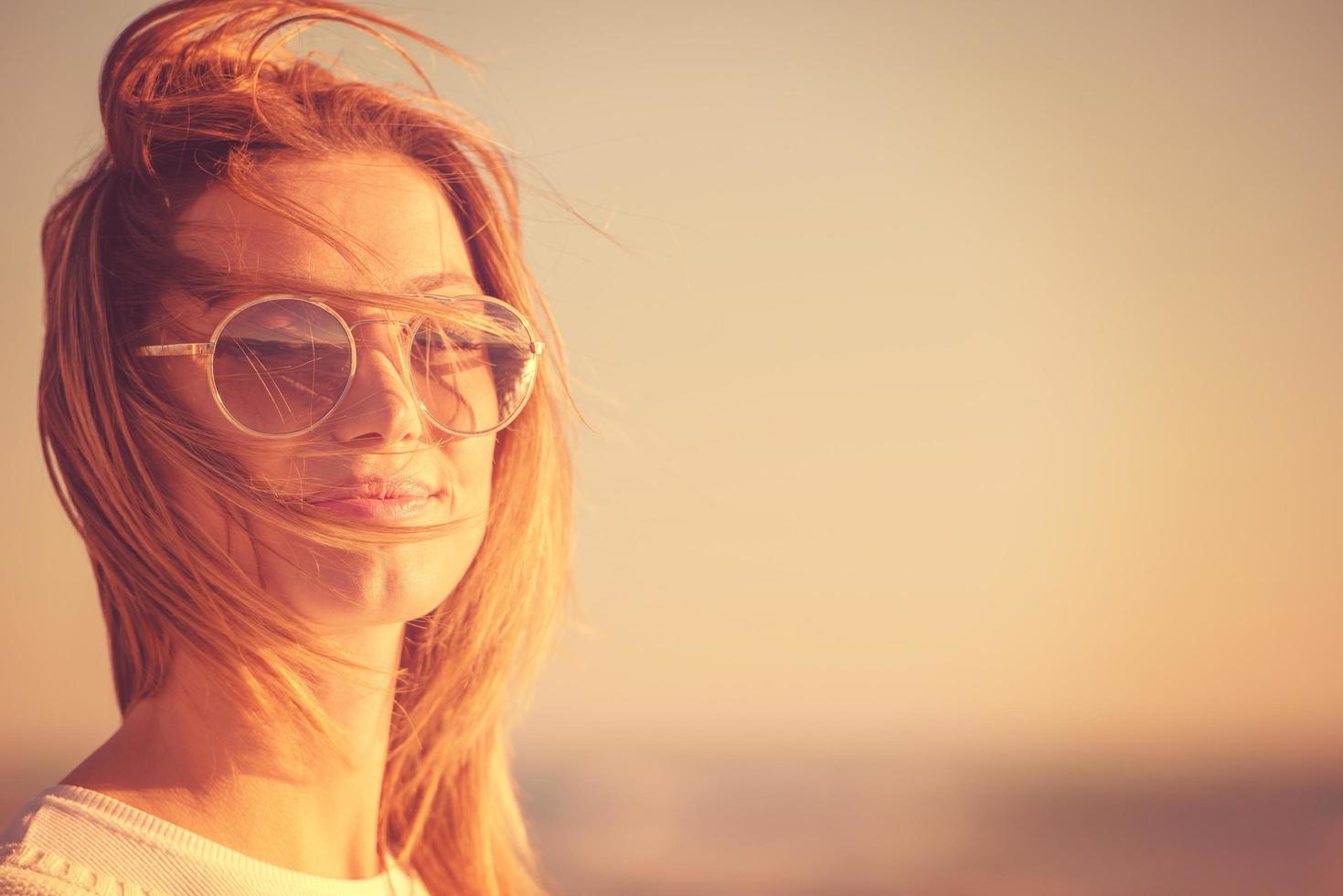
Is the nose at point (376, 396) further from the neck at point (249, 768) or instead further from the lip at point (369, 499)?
the neck at point (249, 768)

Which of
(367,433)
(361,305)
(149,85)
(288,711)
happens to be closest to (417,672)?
(288,711)

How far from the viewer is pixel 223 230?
142 centimetres

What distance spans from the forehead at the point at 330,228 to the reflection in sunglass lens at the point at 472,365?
8cm

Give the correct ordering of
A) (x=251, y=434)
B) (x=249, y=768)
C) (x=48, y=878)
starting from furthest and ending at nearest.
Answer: (x=249, y=768) → (x=251, y=434) → (x=48, y=878)

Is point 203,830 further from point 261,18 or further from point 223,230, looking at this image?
point 261,18

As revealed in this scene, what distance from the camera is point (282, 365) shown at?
1.36 m

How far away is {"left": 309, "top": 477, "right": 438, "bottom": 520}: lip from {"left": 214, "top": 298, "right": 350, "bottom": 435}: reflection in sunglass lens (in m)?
0.10

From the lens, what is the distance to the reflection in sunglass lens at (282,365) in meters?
1.36

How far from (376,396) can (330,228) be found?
242 millimetres

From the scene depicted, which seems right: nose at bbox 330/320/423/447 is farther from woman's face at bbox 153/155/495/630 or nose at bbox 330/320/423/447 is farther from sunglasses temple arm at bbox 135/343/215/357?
sunglasses temple arm at bbox 135/343/215/357

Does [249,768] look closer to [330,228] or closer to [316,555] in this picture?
[316,555]

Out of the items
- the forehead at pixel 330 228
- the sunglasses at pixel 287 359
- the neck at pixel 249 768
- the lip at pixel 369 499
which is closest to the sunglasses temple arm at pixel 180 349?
the sunglasses at pixel 287 359

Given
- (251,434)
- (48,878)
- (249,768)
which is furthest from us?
(249,768)

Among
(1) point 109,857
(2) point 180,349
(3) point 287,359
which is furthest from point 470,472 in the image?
(1) point 109,857
